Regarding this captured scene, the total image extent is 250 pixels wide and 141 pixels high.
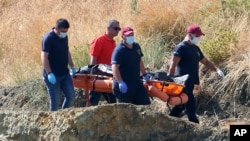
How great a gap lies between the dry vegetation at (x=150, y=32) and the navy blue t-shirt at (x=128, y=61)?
2.39 meters

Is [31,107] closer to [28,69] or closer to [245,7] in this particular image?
[28,69]

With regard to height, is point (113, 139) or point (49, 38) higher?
point (49, 38)

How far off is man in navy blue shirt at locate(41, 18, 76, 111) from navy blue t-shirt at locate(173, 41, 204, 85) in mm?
1353

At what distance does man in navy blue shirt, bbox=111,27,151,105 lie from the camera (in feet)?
31.9

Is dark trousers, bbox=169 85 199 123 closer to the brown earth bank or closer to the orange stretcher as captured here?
the orange stretcher

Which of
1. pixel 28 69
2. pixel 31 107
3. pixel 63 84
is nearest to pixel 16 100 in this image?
pixel 31 107

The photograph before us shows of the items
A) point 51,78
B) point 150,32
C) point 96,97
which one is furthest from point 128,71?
point 150,32

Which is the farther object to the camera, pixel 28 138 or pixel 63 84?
pixel 63 84

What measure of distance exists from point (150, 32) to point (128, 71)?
15.3 feet

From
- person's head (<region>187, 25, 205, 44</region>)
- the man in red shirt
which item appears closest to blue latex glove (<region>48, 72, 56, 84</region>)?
the man in red shirt

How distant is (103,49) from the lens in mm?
10883

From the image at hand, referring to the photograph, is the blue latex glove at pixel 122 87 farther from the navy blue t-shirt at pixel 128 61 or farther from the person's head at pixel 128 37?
the person's head at pixel 128 37

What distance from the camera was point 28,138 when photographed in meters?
7.64

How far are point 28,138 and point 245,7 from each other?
6740 mm
